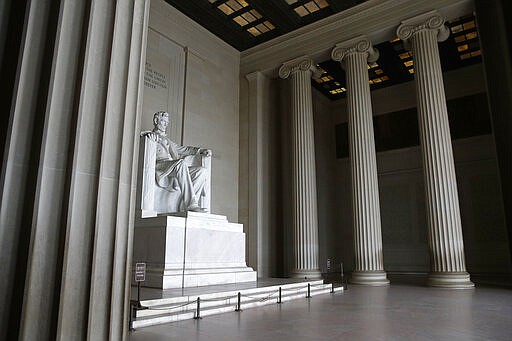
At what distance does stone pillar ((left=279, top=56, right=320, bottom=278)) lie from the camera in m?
11.5

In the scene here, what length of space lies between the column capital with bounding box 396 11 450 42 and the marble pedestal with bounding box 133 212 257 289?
7524mm

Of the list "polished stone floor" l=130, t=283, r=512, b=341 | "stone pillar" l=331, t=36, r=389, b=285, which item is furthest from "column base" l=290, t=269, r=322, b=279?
"polished stone floor" l=130, t=283, r=512, b=341

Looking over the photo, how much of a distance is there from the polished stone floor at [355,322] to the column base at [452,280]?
2482 mm

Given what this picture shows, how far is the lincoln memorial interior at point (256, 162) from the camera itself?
2115mm

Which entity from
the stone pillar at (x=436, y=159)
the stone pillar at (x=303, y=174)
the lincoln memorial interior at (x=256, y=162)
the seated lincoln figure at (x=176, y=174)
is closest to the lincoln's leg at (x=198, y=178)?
the seated lincoln figure at (x=176, y=174)

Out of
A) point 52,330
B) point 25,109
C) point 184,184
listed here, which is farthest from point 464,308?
point 25,109

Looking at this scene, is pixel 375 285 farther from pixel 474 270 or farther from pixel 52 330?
pixel 52 330

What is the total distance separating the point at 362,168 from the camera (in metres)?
10.8

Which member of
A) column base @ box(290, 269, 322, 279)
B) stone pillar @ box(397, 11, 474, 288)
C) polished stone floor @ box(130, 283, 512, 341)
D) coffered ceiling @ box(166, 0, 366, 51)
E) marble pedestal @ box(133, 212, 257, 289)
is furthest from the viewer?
coffered ceiling @ box(166, 0, 366, 51)

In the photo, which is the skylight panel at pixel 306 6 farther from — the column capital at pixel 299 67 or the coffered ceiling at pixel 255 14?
the column capital at pixel 299 67

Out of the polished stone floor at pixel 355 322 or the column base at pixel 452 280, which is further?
the column base at pixel 452 280

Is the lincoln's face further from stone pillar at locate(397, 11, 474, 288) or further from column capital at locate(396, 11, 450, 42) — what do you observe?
column capital at locate(396, 11, 450, 42)

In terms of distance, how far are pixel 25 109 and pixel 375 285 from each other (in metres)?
9.29

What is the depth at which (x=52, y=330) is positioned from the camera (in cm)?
204
